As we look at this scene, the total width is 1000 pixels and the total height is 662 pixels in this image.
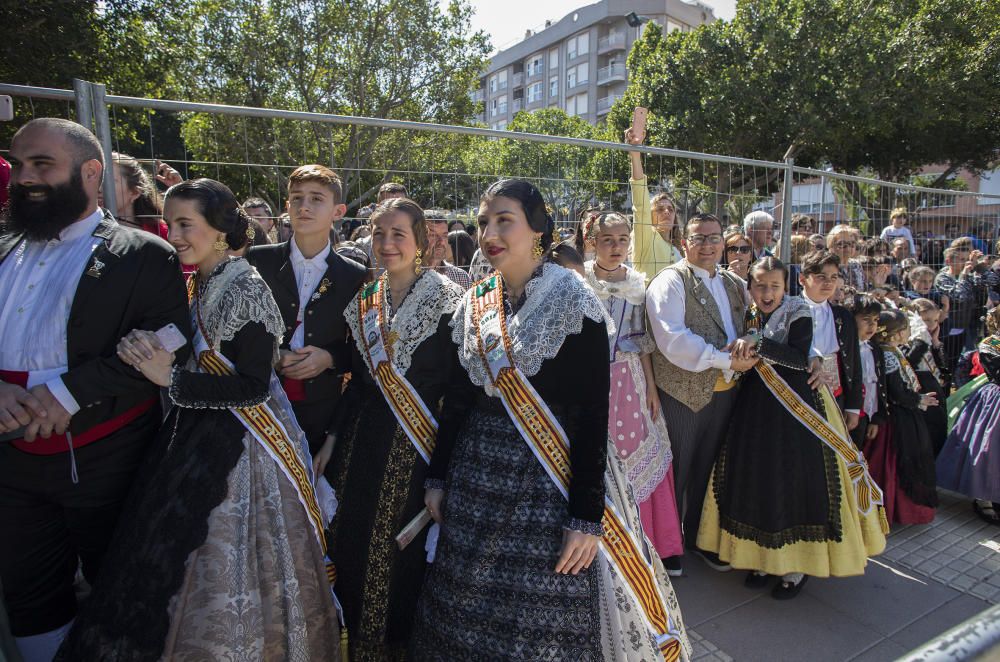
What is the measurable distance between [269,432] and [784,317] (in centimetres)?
263

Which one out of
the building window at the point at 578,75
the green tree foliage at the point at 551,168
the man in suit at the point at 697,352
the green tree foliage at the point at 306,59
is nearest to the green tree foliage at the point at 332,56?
the green tree foliage at the point at 306,59

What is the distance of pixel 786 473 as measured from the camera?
3170 mm

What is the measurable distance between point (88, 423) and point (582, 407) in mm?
1636

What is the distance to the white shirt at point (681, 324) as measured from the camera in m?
3.10

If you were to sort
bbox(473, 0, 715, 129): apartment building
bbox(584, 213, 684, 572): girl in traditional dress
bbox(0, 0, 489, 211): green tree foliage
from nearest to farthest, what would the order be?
bbox(584, 213, 684, 572): girl in traditional dress, bbox(0, 0, 489, 211): green tree foliage, bbox(473, 0, 715, 129): apartment building

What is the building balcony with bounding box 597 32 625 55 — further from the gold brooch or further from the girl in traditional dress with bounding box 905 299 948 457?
the gold brooch

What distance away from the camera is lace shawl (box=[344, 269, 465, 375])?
2428mm

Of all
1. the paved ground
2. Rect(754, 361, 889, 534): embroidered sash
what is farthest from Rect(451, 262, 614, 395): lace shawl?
the paved ground

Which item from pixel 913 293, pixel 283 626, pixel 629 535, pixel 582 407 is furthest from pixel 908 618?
pixel 913 293

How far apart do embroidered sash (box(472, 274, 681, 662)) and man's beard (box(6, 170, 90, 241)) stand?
1402 millimetres

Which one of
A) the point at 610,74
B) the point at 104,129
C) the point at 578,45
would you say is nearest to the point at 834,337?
the point at 104,129

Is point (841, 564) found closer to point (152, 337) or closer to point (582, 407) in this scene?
point (582, 407)

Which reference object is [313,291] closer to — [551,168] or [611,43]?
[551,168]

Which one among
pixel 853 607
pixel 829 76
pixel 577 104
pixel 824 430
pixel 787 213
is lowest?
pixel 853 607
